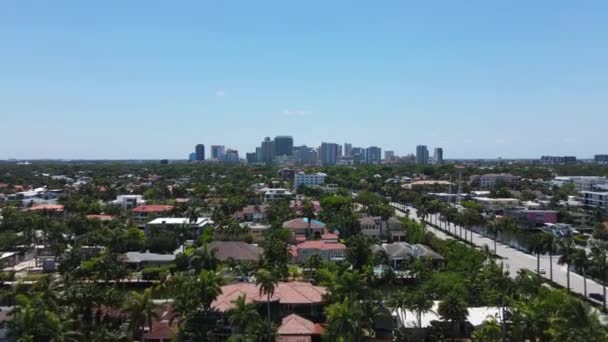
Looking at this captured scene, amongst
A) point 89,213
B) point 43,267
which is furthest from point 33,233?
point 89,213

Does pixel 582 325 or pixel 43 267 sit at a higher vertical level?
pixel 582 325

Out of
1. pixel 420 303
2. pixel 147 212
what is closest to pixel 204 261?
pixel 420 303

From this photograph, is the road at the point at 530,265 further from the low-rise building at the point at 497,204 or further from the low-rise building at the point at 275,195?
the low-rise building at the point at 275,195

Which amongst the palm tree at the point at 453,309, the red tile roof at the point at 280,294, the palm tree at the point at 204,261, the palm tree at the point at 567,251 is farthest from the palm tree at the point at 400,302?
the palm tree at the point at 567,251

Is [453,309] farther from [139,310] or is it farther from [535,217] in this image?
[535,217]

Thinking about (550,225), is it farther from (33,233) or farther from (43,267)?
(33,233)

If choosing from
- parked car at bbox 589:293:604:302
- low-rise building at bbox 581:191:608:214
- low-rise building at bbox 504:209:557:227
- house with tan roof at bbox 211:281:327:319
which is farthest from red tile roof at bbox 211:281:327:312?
low-rise building at bbox 581:191:608:214
